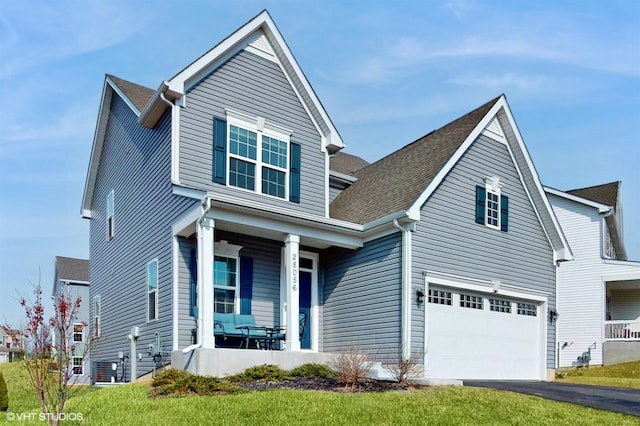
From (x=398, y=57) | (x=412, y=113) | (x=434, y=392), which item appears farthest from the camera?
(x=412, y=113)

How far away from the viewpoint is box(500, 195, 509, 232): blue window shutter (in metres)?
16.7

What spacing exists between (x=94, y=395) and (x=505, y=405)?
7277 mm

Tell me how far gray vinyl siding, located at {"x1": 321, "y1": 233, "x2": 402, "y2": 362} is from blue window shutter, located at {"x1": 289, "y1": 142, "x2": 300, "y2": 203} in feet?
5.93

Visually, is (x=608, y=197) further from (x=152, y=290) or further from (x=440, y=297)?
(x=152, y=290)

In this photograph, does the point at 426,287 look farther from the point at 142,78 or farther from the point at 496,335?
the point at 142,78

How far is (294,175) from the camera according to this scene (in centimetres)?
1588

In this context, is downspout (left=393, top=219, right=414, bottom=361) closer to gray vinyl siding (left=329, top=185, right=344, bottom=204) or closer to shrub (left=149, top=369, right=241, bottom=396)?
shrub (left=149, top=369, right=241, bottom=396)

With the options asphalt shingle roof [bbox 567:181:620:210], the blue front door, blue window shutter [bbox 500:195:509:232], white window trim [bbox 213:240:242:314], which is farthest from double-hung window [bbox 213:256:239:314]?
asphalt shingle roof [bbox 567:181:620:210]

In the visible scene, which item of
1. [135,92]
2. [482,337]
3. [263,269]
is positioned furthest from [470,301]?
[135,92]

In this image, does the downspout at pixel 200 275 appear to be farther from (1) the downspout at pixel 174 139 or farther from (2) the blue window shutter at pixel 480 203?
(2) the blue window shutter at pixel 480 203

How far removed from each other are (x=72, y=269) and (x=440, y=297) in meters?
28.2

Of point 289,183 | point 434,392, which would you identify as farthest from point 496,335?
point 289,183

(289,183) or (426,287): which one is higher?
(289,183)

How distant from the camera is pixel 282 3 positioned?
15625mm
